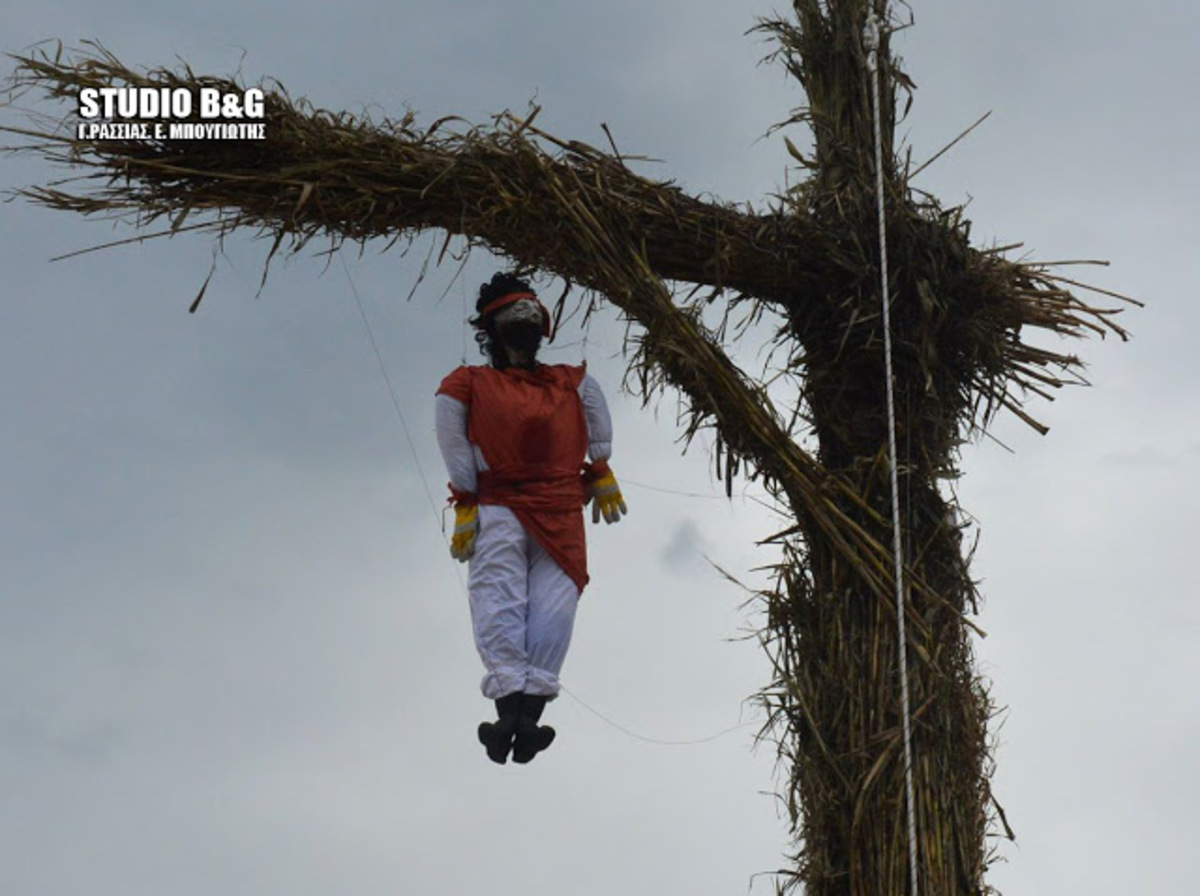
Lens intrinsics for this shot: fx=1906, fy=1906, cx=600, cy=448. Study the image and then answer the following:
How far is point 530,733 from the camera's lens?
429 centimetres

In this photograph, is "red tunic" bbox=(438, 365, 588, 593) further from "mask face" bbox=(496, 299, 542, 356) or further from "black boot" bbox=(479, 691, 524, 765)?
"black boot" bbox=(479, 691, 524, 765)

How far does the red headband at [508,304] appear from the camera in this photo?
4.65m

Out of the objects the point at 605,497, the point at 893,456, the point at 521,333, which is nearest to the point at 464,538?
the point at 605,497

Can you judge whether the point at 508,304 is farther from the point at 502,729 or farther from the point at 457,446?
the point at 502,729

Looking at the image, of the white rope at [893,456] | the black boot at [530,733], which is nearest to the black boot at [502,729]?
the black boot at [530,733]

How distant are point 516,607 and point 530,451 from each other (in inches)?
14.7

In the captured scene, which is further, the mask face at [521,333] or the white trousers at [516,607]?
the mask face at [521,333]

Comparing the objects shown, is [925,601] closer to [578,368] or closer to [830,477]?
[830,477]

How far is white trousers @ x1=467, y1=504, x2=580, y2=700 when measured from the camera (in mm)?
4352

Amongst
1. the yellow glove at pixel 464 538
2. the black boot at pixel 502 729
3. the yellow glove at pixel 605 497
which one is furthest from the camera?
the yellow glove at pixel 605 497

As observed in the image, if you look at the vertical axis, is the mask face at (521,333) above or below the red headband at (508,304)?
below

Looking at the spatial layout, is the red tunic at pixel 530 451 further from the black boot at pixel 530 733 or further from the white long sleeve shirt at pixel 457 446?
the black boot at pixel 530 733

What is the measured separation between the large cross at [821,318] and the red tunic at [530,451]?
359 millimetres

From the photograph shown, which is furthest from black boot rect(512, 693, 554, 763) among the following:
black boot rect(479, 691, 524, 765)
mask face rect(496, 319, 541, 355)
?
mask face rect(496, 319, 541, 355)
